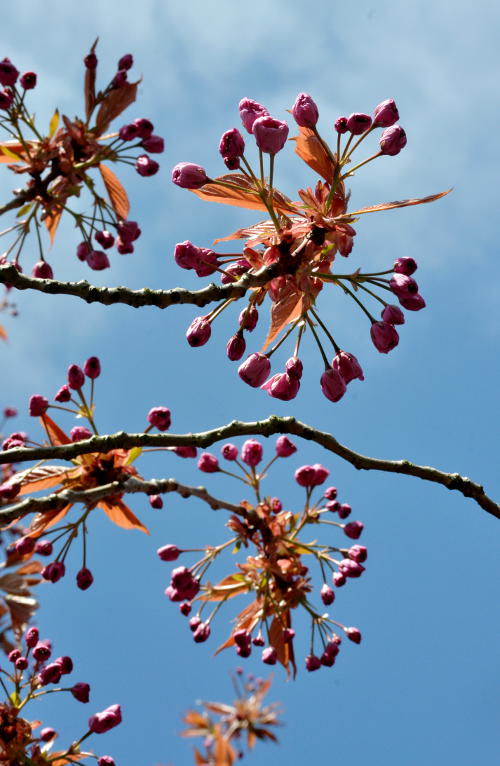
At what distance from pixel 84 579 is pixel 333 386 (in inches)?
48.4

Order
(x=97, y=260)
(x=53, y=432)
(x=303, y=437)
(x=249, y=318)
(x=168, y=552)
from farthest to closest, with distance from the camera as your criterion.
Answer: (x=97, y=260), (x=168, y=552), (x=53, y=432), (x=249, y=318), (x=303, y=437)

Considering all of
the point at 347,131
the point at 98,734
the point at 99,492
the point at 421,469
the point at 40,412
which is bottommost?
the point at 98,734

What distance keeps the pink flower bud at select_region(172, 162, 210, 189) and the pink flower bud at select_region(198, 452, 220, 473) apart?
130cm

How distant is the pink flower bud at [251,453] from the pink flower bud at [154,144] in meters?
1.40

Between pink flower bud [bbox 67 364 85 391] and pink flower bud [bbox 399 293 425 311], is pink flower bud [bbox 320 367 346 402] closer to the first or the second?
pink flower bud [bbox 399 293 425 311]

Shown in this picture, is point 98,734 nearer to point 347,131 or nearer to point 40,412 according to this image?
point 40,412

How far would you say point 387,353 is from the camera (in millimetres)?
2395

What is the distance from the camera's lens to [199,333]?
2283 millimetres

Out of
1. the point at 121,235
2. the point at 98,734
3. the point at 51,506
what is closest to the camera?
the point at 51,506

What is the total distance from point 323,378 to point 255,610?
1.42m

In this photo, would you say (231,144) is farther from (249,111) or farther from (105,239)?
(105,239)

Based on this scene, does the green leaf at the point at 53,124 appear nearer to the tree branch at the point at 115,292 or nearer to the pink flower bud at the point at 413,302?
the tree branch at the point at 115,292

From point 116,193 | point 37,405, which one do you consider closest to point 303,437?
point 37,405

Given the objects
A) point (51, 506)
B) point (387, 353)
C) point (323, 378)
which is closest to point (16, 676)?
point (51, 506)
